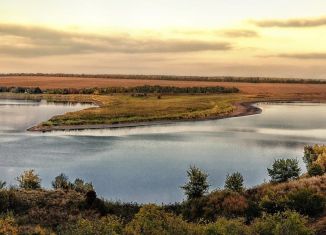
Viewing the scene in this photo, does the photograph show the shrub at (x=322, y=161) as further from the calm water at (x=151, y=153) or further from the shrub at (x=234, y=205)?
the shrub at (x=234, y=205)


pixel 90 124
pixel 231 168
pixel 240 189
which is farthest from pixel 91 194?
pixel 90 124

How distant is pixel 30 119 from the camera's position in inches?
3000

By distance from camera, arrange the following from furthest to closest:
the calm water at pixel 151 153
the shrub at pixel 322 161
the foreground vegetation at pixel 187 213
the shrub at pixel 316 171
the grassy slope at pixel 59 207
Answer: the calm water at pixel 151 153 → the shrub at pixel 322 161 → the shrub at pixel 316 171 → the grassy slope at pixel 59 207 → the foreground vegetation at pixel 187 213

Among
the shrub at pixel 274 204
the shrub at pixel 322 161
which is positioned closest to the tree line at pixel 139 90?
the shrub at pixel 322 161

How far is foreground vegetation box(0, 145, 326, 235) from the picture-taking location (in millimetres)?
13758

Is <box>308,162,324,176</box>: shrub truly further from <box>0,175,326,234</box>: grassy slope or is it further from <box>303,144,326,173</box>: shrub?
<box>0,175,326,234</box>: grassy slope

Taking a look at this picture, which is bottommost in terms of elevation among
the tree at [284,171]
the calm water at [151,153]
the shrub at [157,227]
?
the calm water at [151,153]

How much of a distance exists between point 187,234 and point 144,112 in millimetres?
69400

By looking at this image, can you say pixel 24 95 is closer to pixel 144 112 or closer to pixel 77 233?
pixel 144 112

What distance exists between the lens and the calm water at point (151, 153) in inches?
1305

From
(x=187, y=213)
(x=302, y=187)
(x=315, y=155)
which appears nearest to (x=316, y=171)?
(x=315, y=155)

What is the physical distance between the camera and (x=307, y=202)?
19.2 metres

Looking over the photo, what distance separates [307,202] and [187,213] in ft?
18.9

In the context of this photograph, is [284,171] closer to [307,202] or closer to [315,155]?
[315,155]
